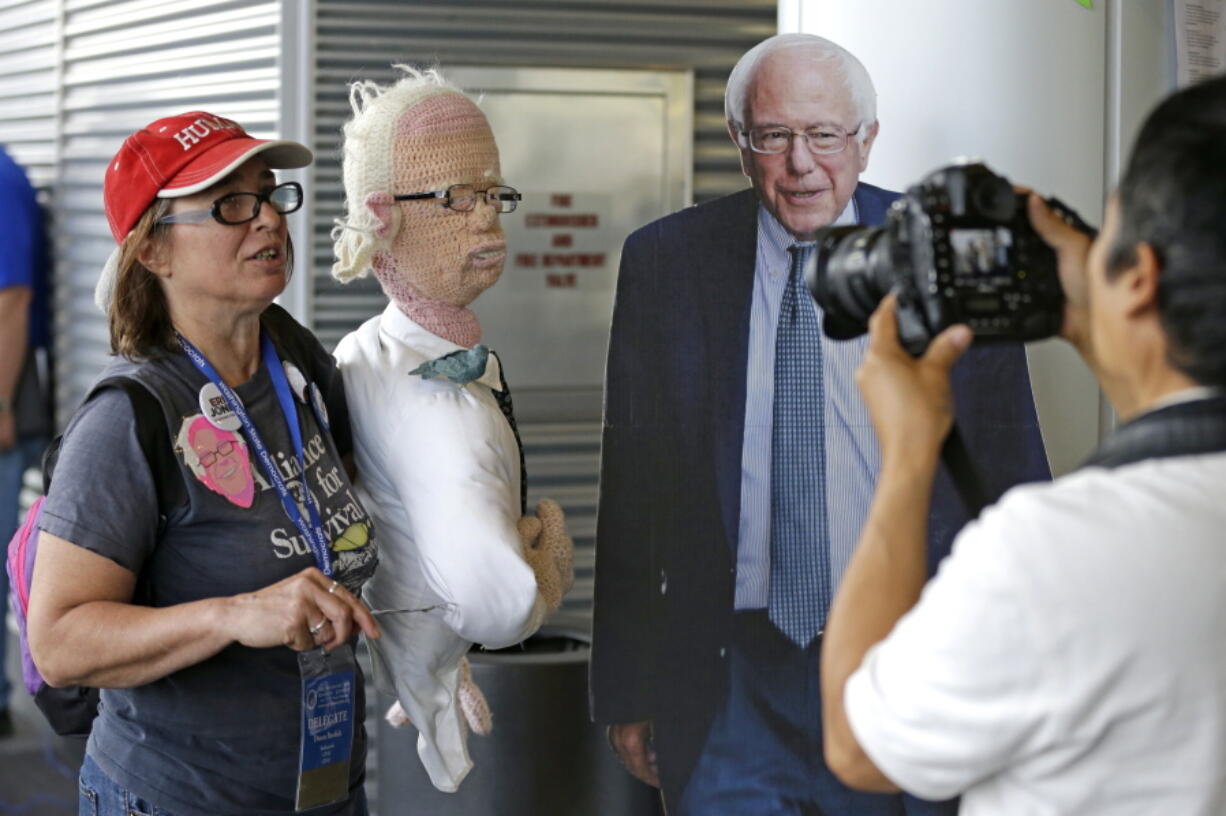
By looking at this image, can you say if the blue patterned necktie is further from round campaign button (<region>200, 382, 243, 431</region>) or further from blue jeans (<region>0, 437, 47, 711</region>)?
blue jeans (<region>0, 437, 47, 711</region>)

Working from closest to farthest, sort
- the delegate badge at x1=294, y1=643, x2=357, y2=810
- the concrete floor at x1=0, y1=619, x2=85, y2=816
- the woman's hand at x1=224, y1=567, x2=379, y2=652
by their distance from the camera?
the woman's hand at x1=224, y1=567, x2=379, y2=652
the delegate badge at x1=294, y1=643, x2=357, y2=810
the concrete floor at x1=0, y1=619, x2=85, y2=816

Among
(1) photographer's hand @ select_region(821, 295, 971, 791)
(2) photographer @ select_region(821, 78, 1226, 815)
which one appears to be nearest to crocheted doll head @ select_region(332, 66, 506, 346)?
(1) photographer's hand @ select_region(821, 295, 971, 791)

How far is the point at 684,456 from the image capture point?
251cm

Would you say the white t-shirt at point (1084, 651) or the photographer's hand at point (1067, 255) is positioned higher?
the photographer's hand at point (1067, 255)

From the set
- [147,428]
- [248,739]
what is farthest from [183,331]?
[248,739]

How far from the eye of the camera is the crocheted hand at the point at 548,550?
243 centimetres

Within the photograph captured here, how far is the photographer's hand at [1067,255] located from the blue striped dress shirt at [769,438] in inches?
30.6

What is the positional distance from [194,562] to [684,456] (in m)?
0.85

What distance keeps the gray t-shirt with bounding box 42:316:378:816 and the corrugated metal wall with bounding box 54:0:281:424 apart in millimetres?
2137

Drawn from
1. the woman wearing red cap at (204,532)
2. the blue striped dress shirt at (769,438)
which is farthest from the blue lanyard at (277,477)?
the blue striped dress shirt at (769,438)

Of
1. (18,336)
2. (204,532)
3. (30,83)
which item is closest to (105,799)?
(204,532)

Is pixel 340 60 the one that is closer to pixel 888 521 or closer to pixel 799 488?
pixel 799 488

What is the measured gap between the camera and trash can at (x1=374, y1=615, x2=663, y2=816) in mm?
3307

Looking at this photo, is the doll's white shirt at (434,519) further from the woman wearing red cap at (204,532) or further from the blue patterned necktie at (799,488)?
the blue patterned necktie at (799,488)
